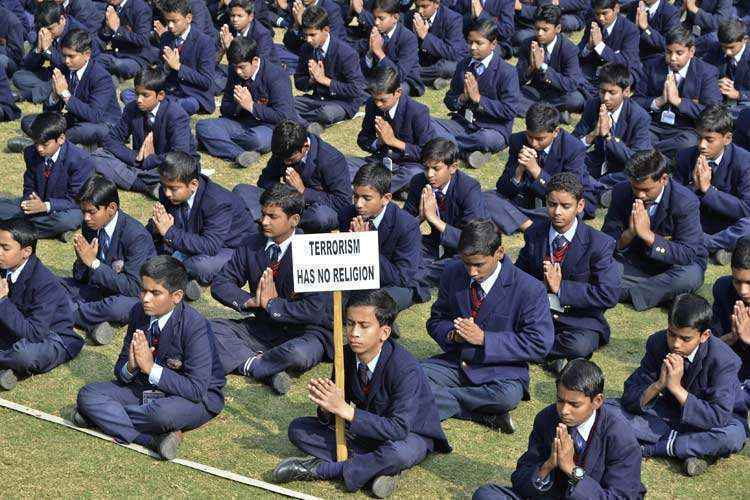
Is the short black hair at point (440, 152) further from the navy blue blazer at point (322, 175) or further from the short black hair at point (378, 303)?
the short black hair at point (378, 303)

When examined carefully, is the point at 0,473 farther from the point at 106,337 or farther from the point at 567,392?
the point at 567,392

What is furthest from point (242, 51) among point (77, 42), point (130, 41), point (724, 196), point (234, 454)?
point (234, 454)

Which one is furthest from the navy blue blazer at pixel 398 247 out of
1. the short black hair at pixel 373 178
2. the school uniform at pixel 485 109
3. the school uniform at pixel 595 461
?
the school uniform at pixel 485 109

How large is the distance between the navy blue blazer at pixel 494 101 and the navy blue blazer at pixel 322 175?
2526 millimetres

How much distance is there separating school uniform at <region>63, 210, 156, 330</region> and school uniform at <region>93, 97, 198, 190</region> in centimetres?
242

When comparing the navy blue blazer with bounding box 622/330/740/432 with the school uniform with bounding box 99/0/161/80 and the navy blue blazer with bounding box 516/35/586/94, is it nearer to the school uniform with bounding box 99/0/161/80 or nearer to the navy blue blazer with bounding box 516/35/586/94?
the navy blue blazer with bounding box 516/35/586/94

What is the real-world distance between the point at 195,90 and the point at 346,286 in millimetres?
7456

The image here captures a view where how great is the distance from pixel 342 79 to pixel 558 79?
2616mm

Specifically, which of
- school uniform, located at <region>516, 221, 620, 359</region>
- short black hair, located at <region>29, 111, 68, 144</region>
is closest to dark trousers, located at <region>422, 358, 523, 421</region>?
school uniform, located at <region>516, 221, 620, 359</region>

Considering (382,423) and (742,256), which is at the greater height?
(742,256)

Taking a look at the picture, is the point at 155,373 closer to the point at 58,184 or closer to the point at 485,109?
the point at 58,184

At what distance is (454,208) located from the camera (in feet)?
42.8

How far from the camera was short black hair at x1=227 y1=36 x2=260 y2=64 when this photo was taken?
15344 millimetres

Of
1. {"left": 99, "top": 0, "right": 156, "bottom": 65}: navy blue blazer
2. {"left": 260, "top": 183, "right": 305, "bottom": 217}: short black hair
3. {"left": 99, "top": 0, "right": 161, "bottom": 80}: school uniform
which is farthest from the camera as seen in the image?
{"left": 99, "top": 0, "right": 156, "bottom": 65}: navy blue blazer
